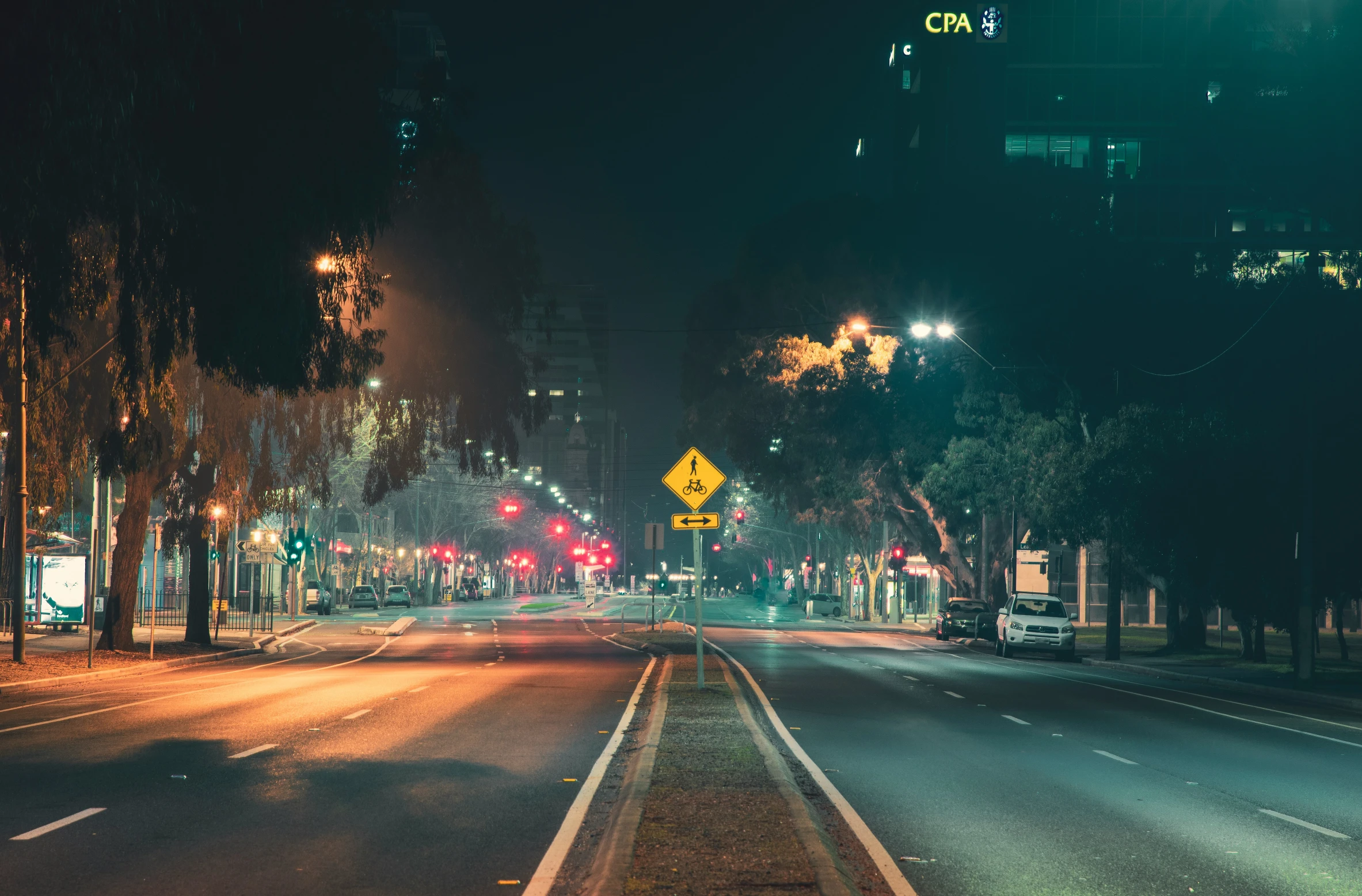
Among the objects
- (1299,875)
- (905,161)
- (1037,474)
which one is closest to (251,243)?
(1299,875)

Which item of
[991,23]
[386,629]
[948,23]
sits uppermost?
[948,23]

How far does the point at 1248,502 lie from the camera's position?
1332 inches

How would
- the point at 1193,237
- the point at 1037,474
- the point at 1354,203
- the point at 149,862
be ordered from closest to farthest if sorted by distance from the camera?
the point at 149,862 → the point at 1354,203 → the point at 1037,474 → the point at 1193,237

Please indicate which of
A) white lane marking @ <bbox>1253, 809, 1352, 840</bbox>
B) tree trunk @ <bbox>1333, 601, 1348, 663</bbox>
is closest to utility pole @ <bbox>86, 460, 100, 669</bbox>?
white lane marking @ <bbox>1253, 809, 1352, 840</bbox>

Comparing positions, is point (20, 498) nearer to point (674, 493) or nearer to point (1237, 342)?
point (674, 493)

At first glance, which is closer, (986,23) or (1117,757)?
(1117,757)

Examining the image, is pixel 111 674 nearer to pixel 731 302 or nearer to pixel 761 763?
pixel 761 763

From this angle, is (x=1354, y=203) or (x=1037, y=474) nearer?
(x=1354, y=203)

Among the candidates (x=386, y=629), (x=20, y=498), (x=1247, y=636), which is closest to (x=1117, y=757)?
(x=20, y=498)

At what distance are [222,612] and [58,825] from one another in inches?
1778

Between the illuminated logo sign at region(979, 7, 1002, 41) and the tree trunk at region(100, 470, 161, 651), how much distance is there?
281 ft

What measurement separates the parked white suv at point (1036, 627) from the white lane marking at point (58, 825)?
113ft

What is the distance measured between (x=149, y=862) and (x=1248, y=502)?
3022cm

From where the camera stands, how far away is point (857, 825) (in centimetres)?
1048
